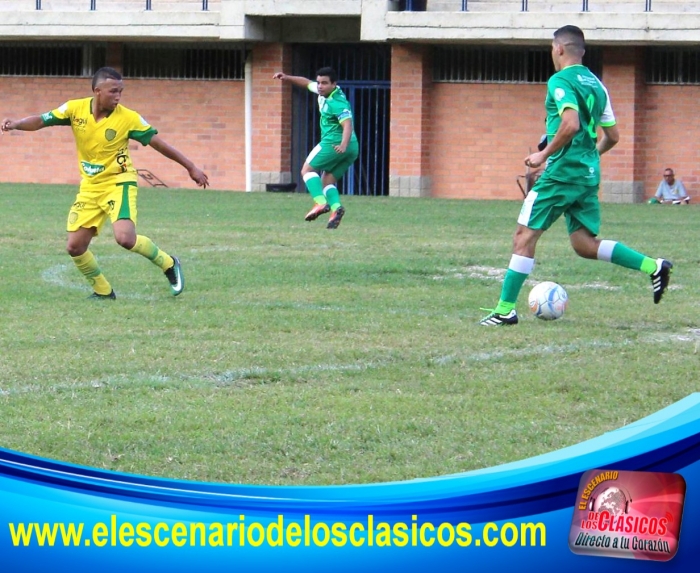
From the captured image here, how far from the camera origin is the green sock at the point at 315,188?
15602 millimetres

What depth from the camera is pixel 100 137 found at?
30.2ft

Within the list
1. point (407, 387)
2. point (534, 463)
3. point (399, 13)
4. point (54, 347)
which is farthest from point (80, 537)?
point (399, 13)

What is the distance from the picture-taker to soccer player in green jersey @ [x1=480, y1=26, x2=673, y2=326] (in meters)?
7.72

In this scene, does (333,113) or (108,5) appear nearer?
(333,113)

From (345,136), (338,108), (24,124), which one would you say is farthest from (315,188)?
(24,124)

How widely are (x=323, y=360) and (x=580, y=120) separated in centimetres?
244

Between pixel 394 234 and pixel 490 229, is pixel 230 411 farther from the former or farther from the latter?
pixel 490 229

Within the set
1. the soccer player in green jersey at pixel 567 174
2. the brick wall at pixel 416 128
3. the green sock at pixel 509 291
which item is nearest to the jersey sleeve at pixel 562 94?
the soccer player in green jersey at pixel 567 174

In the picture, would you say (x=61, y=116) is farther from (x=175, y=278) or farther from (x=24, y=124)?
(x=175, y=278)

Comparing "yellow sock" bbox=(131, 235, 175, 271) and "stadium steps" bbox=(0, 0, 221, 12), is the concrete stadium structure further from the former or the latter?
"yellow sock" bbox=(131, 235, 175, 271)

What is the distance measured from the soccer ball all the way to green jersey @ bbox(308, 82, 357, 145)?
7.51m

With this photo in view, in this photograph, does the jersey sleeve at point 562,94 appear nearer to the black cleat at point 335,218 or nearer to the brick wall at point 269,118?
the black cleat at point 335,218

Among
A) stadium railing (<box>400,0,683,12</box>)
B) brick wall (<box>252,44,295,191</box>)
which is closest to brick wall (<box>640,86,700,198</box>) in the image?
stadium railing (<box>400,0,683,12</box>)

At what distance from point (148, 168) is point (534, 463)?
27738mm
